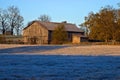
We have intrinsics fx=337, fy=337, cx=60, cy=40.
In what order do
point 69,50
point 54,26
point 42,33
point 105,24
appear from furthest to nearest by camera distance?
1. point 54,26
2. point 42,33
3. point 105,24
4. point 69,50

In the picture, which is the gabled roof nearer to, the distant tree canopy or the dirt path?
the distant tree canopy

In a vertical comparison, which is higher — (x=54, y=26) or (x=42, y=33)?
(x=54, y=26)

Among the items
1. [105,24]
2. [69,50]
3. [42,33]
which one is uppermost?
[105,24]

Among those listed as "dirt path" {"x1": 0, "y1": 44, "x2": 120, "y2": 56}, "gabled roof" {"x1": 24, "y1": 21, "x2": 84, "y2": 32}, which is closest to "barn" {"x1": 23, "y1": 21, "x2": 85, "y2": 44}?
"gabled roof" {"x1": 24, "y1": 21, "x2": 84, "y2": 32}

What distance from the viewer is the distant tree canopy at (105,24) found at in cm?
9450

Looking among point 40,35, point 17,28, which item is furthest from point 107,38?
point 17,28

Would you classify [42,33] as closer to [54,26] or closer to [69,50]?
[54,26]

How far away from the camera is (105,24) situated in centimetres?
9588

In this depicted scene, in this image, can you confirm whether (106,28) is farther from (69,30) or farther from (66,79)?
(66,79)

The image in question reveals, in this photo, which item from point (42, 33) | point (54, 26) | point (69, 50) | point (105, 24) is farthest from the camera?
point (54, 26)

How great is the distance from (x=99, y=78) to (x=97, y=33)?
83.2 meters

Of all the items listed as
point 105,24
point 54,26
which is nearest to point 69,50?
point 105,24

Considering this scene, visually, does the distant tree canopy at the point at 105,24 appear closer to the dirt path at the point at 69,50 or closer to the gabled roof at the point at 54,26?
the gabled roof at the point at 54,26

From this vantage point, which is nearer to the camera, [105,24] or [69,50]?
[69,50]
